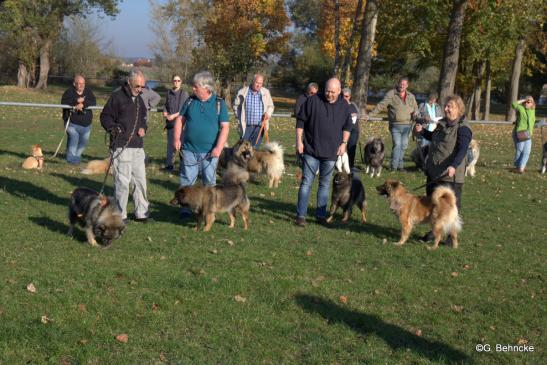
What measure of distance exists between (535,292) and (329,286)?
227cm

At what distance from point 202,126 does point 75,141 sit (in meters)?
6.36

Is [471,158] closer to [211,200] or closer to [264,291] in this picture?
[211,200]

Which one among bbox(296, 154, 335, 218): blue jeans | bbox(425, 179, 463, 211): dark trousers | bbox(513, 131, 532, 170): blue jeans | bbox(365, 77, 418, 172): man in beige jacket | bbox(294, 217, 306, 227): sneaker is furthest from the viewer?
bbox(513, 131, 532, 170): blue jeans

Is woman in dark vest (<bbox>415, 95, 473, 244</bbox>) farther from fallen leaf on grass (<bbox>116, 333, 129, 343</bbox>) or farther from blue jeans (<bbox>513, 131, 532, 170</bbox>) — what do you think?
blue jeans (<bbox>513, 131, 532, 170</bbox>)

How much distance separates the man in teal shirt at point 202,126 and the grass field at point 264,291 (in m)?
1.08

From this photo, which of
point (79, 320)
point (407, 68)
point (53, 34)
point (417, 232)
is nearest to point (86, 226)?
point (79, 320)

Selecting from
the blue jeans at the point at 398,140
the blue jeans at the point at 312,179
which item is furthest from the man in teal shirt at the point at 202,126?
the blue jeans at the point at 398,140

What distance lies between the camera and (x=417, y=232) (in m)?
8.64

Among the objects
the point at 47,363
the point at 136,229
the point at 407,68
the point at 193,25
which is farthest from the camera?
the point at 407,68

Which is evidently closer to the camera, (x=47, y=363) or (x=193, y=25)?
(x=47, y=363)

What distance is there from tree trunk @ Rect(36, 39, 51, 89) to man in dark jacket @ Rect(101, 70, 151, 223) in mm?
37384

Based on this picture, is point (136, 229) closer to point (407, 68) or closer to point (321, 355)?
point (321, 355)

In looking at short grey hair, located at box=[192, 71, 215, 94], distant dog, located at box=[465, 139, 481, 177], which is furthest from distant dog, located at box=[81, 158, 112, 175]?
distant dog, located at box=[465, 139, 481, 177]

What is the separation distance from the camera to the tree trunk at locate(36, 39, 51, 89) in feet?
137
